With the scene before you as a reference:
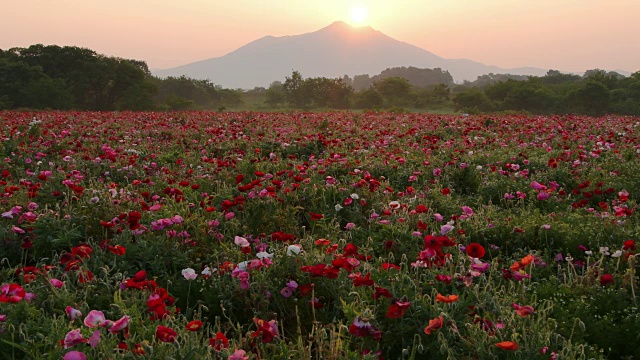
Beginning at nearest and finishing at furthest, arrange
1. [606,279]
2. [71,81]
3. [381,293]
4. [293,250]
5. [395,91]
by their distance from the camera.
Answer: [381,293] < [606,279] < [293,250] < [71,81] < [395,91]

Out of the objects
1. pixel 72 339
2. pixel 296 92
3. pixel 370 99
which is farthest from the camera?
pixel 296 92

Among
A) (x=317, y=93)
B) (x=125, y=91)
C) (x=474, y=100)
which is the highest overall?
(x=317, y=93)

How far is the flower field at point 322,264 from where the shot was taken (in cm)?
249

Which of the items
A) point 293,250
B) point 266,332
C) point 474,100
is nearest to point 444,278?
point 293,250

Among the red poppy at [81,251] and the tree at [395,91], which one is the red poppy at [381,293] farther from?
the tree at [395,91]

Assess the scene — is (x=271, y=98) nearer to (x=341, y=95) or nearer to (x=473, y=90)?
(x=341, y=95)

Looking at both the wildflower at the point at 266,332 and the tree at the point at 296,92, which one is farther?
the tree at the point at 296,92

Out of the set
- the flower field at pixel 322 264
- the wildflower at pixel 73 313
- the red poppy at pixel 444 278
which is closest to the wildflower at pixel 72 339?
the flower field at pixel 322 264

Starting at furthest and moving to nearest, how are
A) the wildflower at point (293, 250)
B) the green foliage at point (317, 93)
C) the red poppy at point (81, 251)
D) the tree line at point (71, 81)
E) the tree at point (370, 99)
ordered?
the green foliage at point (317, 93) → the tree at point (370, 99) → the tree line at point (71, 81) → the wildflower at point (293, 250) → the red poppy at point (81, 251)

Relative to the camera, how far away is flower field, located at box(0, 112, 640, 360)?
249 cm

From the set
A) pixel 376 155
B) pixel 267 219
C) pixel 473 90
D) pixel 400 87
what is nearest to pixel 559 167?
pixel 376 155

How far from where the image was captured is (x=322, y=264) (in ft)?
9.98

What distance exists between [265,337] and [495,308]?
53.4 inches

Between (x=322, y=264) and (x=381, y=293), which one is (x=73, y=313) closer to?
(x=322, y=264)
